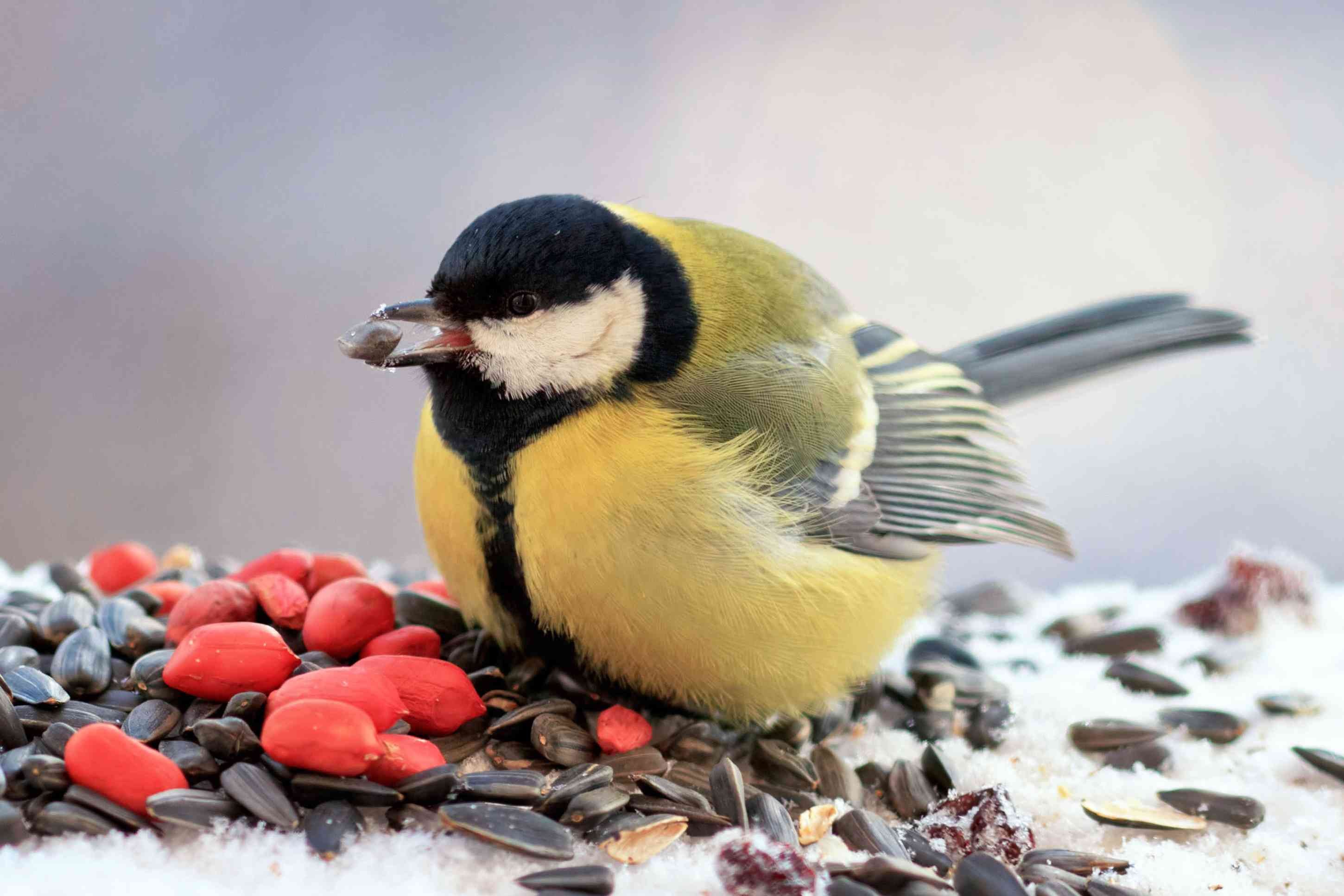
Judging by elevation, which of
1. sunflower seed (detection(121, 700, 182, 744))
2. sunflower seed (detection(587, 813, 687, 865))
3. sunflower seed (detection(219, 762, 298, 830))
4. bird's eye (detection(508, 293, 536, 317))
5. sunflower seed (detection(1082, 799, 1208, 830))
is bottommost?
sunflower seed (detection(219, 762, 298, 830))

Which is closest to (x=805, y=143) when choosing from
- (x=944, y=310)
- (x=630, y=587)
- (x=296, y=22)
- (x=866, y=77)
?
(x=866, y=77)

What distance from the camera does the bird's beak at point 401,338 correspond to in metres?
1.12

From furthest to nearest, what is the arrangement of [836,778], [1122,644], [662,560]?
[1122,644]
[836,778]
[662,560]

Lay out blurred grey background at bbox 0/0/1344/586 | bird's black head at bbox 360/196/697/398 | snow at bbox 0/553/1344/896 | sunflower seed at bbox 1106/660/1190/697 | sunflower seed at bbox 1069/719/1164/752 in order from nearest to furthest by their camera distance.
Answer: snow at bbox 0/553/1344/896, bird's black head at bbox 360/196/697/398, sunflower seed at bbox 1069/719/1164/752, sunflower seed at bbox 1106/660/1190/697, blurred grey background at bbox 0/0/1344/586

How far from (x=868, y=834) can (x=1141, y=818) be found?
0.31 meters

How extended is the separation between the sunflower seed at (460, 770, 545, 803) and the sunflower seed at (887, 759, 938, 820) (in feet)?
1.32

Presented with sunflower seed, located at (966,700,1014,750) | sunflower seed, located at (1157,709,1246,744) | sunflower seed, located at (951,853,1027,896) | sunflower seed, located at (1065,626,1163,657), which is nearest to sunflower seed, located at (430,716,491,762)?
sunflower seed, located at (951,853,1027,896)

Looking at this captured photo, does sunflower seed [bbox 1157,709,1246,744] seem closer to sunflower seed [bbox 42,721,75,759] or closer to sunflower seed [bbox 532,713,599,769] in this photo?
sunflower seed [bbox 532,713,599,769]

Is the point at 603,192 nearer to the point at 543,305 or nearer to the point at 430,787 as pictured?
the point at 543,305

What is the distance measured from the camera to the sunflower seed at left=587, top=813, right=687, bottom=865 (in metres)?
0.96

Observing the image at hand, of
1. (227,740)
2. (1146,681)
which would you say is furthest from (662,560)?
(1146,681)

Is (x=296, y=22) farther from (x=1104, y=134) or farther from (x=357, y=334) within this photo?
(x=1104, y=134)

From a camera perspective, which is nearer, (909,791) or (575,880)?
(575,880)

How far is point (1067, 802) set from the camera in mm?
1200
